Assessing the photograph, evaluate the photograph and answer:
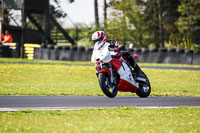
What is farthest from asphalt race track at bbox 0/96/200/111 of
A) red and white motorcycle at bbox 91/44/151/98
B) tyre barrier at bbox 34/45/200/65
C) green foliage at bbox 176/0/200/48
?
green foliage at bbox 176/0/200/48

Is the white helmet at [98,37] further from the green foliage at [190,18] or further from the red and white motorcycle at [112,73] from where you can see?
the green foliage at [190,18]

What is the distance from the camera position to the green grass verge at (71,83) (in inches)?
558

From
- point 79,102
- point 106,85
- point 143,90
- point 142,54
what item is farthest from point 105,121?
→ point 142,54

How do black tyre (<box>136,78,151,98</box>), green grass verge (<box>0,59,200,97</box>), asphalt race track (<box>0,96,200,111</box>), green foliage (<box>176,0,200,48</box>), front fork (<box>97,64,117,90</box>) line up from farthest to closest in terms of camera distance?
green foliage (<box>176,0,200,48</box>) → green grass verge (<box>0,59,200,97</box>) → black tyre (<box>136,78,151,98</box>) → front fork (<box>97,64,117,90</box>) → asphalt race track (<box>0,96,200,111</box>)

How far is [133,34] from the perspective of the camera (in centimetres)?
4894

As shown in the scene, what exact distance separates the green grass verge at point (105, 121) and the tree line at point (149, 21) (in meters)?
34.5

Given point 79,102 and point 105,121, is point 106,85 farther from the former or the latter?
point 105,121

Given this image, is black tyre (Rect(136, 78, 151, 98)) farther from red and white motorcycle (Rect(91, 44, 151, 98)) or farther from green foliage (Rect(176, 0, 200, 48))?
green foliage (Rect(176, 0, 200, 48))

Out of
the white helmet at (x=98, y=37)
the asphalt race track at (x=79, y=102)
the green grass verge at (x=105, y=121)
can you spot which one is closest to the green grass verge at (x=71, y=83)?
the asphalt race track at (x=79, y=102)

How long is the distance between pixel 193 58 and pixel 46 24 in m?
14.8

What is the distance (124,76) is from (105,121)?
139 inches

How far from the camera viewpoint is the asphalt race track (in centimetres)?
1034

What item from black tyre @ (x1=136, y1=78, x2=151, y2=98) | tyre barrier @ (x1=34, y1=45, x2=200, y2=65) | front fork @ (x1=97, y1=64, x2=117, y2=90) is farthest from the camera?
tyre barrier @ (x1=34, y1=45, x2=200, y2=65)

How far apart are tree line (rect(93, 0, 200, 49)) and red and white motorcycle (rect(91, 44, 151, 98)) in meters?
32.0
